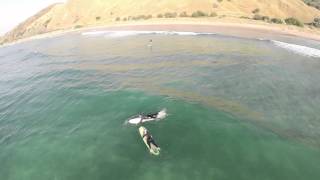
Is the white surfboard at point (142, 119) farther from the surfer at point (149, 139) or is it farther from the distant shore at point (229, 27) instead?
the distant shore at point (229, 27)

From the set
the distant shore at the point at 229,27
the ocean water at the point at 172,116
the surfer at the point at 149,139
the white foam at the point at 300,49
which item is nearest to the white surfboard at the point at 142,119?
the ocean water at the point at 172,116

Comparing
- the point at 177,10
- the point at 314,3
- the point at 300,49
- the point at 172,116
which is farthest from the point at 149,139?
the point at 314,3

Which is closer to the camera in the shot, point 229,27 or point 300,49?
point 300,49

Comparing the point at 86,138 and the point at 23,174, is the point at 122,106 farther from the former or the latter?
the point at 23,174

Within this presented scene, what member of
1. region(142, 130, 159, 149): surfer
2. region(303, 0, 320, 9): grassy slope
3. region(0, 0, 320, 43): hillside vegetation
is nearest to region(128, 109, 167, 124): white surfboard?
region(142, 130, 159, 149): surfer

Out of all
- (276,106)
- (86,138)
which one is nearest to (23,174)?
(86,138)

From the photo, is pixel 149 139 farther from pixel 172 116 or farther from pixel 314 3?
pixel 314 3

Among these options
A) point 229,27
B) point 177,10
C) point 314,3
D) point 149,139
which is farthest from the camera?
point 314,3
